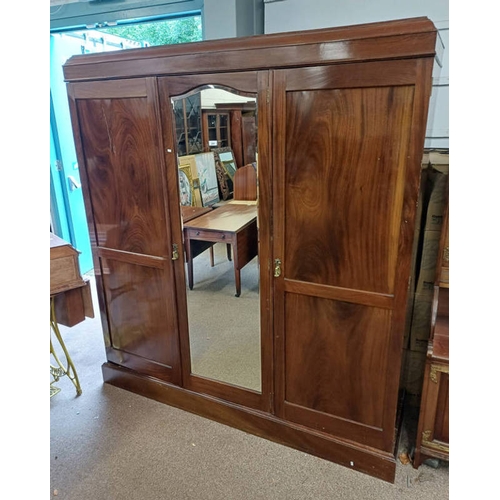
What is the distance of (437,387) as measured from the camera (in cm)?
160

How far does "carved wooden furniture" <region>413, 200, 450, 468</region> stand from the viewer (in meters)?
1.56

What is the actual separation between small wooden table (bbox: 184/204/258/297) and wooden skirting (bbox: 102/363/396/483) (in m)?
0.63

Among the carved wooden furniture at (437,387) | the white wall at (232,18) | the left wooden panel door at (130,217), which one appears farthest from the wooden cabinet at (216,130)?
the carved wooden furniture at (437,387)

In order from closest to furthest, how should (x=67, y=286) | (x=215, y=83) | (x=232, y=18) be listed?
(x=215, y=83)
(x=67, y=286)
(x=232, y=18)

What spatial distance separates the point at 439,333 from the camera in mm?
1679

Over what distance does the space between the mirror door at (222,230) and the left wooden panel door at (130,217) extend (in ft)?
0.25

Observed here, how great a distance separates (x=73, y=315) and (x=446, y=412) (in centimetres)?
177

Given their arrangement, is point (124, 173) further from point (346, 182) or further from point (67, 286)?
point (346, 182)

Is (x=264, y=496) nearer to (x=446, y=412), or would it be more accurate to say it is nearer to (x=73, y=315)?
(x=446, y=412)

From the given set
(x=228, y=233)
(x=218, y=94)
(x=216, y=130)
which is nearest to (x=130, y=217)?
(x=228, y=233)

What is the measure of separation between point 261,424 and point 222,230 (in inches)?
38.8

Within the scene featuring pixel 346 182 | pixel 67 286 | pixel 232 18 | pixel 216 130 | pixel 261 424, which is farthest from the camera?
pixel 232 18

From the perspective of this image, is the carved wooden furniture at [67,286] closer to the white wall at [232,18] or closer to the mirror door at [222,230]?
the mirror door at [222,230]
